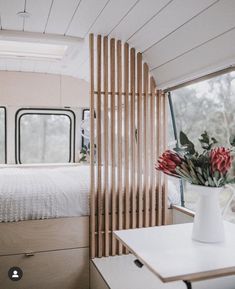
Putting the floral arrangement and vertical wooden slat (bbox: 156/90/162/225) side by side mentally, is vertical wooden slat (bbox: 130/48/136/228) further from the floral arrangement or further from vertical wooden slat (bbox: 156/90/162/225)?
the floral arrangement

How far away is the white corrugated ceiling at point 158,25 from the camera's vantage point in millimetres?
1890

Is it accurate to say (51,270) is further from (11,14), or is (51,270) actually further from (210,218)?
(11,14)

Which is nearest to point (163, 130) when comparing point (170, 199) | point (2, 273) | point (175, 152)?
point (170, 199)

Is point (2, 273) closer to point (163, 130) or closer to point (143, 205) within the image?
point (143, 205)

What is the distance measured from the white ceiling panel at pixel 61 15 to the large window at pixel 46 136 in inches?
74.5

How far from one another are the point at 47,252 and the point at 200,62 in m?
1.79

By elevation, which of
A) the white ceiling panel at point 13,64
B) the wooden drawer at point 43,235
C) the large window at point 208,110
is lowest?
the wooden drawer at point 43,235

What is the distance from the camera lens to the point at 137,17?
2.26m

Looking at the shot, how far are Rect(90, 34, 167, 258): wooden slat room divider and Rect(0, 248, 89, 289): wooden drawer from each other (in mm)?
152

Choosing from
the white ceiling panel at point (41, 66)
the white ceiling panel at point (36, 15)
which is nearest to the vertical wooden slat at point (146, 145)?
the white ceiling panel at point (36, 15)

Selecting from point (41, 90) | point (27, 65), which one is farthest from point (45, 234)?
point (41, 90)

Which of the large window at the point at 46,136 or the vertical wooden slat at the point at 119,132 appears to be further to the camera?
the large window at the point at 46,136

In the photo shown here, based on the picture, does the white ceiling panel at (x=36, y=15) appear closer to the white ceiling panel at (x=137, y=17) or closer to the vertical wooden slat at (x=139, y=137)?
the white ceiling panel at (x=137, y=17)

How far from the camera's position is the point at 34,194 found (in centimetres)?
250
